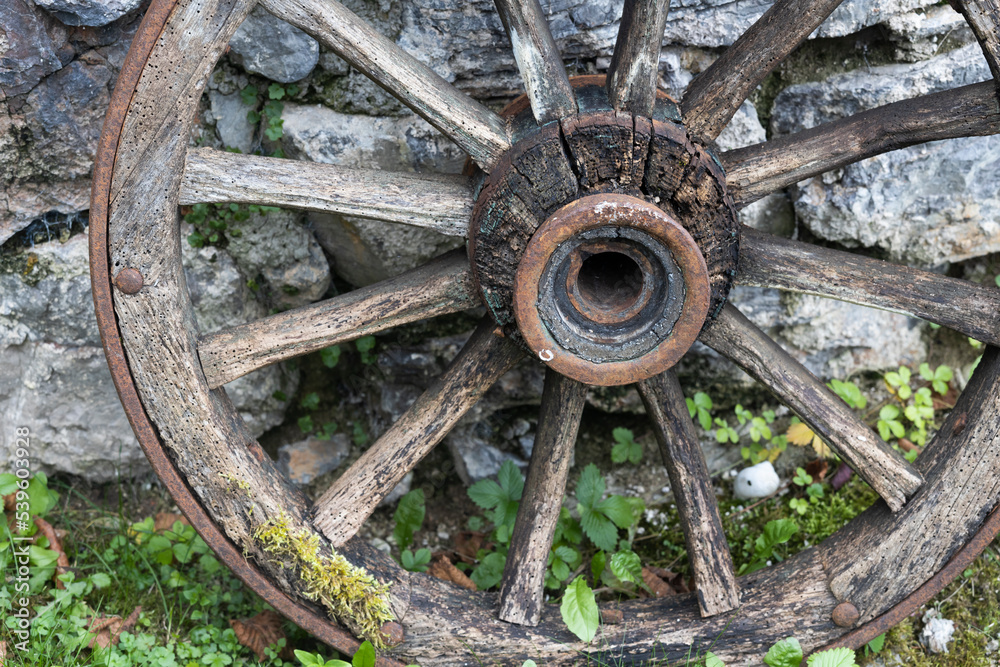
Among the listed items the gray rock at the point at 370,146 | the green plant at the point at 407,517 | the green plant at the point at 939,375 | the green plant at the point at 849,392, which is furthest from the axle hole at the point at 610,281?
the green plant at the point at 939,375

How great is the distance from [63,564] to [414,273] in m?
1.23

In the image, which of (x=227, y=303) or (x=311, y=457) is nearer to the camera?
(x=227, y=303)

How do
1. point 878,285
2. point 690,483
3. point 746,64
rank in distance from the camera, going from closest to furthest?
point 746,64 < point 878,285 < point 690,483

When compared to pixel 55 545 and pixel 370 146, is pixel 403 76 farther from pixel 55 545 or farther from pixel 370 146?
pixel 55 545

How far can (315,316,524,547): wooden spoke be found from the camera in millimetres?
Result: 1702

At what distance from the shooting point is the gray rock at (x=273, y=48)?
6.01ft

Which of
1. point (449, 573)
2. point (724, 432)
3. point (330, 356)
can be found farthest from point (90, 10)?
point (724, 432)

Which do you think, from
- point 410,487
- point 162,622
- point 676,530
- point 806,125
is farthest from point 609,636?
point 806,125

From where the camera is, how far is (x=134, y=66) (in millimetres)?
1383

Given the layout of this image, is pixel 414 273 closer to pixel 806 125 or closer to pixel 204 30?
pixel 204 30

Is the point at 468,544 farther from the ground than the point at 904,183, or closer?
closer

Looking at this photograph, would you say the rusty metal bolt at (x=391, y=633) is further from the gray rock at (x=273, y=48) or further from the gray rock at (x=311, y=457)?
the gray rock at (x=273, y=48)

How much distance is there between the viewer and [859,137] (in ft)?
5.35

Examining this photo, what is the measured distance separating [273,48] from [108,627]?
1472 millimetres
